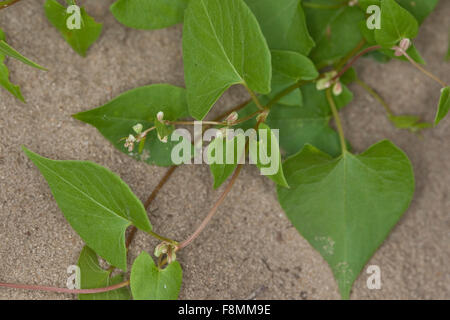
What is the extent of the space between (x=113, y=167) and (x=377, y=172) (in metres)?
0.36

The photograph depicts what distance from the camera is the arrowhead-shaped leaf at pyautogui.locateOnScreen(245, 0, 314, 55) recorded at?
72 cm

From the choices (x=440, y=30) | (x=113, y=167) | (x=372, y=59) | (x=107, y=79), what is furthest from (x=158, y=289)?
(x=440, y=30)

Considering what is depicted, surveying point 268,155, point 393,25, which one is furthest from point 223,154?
point 393,25

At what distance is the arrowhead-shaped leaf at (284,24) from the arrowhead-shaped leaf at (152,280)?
1.08 feet

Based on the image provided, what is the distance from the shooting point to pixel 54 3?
2.24 feet

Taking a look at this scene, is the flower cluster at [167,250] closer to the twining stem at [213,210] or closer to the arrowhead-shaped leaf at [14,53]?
the twining stem at [213,210]

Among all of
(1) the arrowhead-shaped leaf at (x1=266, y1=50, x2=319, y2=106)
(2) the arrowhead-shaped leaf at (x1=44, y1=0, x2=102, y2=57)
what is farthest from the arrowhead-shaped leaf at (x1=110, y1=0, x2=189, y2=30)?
(1) the arrowhead-shaped leaf at (x1=266, y1=50, x2=319, y2=106)

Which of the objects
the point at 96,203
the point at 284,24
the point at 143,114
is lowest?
the point at 96,203

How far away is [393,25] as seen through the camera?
0.65 m

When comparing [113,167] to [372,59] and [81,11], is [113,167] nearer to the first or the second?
[81,11]

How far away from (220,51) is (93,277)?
331 mm

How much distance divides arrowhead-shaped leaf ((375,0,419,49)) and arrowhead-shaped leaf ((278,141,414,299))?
0.50 feet

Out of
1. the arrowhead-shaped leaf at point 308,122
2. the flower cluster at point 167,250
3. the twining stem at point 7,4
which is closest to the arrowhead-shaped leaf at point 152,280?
the flower cluster at point 167,250

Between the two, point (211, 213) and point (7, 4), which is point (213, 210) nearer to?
point (211, 213)
